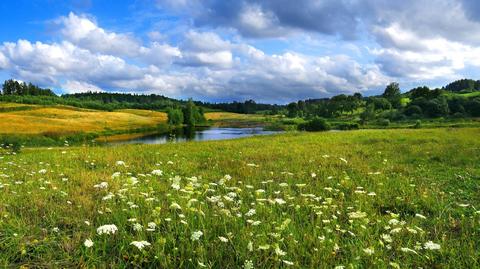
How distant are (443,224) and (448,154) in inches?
558

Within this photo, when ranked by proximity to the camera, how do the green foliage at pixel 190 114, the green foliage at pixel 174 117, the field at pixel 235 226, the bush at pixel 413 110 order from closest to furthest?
the field at pixel 235 226 < the bush at pixel 413 110 < the green foliage at pixel 174 117 < the green foliage at pixel 190 114

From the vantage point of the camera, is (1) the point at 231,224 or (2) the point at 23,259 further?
(1) the point at 231,224

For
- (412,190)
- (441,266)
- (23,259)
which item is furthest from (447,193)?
(23,259)

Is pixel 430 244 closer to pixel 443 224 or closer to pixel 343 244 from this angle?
pixel 343 244

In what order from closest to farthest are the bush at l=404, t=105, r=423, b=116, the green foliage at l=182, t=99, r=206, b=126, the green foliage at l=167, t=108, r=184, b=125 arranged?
the bush at l=404, t=105, r=423, b=116 → the green foliage at l=167, t=108, r=184, b=125 → the green foliage at l=182, t=99, r=206, b=126

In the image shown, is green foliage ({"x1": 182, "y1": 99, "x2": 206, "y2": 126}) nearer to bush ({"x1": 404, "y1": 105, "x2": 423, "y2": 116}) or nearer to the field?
bush ({"x1": 404, "y1": 105, "x2": 423, "y2": 116})

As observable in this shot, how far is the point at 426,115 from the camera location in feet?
444

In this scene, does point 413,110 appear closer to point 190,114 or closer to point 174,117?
point 190,114

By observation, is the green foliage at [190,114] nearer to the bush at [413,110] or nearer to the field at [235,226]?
the bush at [413,110]

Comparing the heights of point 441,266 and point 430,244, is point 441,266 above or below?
below

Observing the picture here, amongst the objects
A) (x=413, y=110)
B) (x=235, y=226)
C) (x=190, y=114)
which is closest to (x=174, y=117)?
(x=190, y=114)

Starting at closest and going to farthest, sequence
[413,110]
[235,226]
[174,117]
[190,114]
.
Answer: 1. [235,226]
2. [413,110]
3. [174,117]
4. [190,114]

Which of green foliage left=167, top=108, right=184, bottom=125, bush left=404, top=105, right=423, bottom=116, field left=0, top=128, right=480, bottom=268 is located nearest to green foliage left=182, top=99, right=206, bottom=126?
green foliage left=167, top=108, right=184, bottom=125

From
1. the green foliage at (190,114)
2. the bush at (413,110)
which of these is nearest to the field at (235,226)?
the bush at (413,110)
